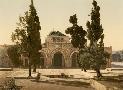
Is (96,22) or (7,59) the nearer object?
(96,22)

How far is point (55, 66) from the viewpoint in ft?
191

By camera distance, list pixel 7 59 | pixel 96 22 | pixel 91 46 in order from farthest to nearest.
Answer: pixel 7 59, pixel 96 22, pixel 91 46

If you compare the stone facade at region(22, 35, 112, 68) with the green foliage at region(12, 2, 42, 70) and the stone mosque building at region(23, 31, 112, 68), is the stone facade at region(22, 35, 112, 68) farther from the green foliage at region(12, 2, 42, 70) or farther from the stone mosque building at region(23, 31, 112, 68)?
the green foliage at region(12, 2, 42, 70)

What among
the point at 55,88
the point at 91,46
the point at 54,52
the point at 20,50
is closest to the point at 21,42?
the point at 20,50

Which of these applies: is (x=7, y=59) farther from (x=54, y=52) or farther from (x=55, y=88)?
(x=55, y=88)

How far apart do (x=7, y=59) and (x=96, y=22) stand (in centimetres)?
2266

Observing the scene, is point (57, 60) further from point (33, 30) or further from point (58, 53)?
point (33, 30)

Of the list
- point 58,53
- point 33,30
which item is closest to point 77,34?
point 33,30

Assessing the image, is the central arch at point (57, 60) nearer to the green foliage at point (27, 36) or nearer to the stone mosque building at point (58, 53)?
the stone mosque building at point (58, 53)

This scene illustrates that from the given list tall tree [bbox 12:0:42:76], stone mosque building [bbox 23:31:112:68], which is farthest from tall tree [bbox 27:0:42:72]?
stone mosque building [bbox 23:31:112:68]

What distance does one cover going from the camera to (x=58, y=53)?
58.4 metres

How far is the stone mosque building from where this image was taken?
188 ft

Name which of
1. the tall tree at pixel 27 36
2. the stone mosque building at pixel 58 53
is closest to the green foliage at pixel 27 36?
the tall tree at pixel 27 36

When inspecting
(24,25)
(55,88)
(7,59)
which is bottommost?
(55,88)
